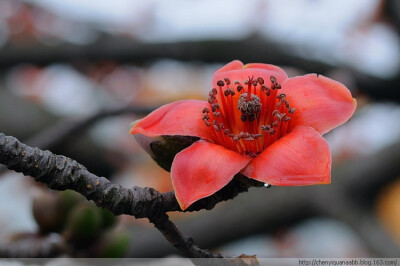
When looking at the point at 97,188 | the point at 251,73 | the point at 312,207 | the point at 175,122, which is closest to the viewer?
the point at 97,188

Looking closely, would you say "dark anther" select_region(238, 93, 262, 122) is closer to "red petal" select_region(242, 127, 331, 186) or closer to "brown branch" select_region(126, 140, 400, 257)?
"red petal" select_region(242, 127, 331, 186)

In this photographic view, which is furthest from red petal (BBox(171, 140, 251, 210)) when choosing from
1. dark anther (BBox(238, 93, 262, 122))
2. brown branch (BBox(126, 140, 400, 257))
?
brown branch (BBox(126, 140, 400, 257))

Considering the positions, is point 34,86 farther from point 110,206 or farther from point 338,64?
point 110,206

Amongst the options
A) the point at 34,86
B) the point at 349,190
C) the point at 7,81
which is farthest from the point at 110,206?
the point at 34,86

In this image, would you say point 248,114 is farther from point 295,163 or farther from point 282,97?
point 295,163

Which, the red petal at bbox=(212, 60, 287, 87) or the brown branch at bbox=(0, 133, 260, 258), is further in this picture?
the red petal at bbox=(212, 60, 287, 87)

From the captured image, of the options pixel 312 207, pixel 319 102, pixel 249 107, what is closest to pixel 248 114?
pixel 249 107

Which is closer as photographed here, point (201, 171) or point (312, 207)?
point (201, 171)

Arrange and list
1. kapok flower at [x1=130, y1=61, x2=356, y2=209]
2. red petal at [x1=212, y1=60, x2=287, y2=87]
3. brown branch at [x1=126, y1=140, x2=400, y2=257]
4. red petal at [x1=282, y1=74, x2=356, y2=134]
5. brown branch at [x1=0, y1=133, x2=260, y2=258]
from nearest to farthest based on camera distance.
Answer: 1. brown branch at [x1=0, y1=133, x2=260, y2=258]
2. kapok flower at [x1=130, y1=61, x2=356, y2=209]
3. red petal at [x1=282, y1=74, x2=356, y2=134]
4. red petal at [x1=212, y1=60, x2=287, y2=87]
5. brown branch at [x1=126, y1=140, x2=400, y2=257]
